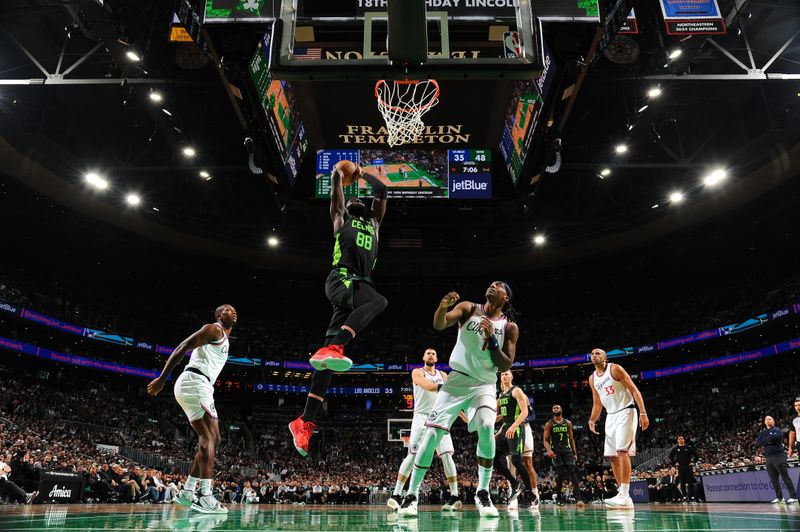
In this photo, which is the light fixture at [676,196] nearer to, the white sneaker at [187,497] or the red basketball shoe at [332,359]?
the red basketball shoe at [332,359]

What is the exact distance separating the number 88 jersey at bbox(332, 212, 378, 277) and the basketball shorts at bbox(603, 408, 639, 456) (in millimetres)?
4798

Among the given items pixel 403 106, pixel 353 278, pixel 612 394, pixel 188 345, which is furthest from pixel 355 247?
pixel 403 106

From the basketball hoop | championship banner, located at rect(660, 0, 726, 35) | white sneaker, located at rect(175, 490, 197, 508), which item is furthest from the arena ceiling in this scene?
white sneaker, located at rect(175, 490, 197, 508)

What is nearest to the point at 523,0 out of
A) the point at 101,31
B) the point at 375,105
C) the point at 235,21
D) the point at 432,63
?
the point at 432,63

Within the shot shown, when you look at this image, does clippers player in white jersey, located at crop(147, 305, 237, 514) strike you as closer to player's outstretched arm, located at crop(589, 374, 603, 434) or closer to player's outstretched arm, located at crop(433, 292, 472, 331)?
player's outstretched arm, located at crop(433, 292, 472, 331)

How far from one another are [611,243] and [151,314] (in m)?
27.4

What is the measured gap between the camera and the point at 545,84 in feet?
31.6

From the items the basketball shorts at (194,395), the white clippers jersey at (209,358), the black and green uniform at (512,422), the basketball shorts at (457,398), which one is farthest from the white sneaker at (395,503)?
the black and green uniform at (512,422)

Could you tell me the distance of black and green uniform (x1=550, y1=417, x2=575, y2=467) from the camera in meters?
11.3

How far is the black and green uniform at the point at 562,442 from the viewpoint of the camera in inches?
444

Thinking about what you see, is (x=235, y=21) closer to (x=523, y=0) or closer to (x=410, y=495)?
(x=523, y=0)

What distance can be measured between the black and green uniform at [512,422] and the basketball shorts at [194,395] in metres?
5.58

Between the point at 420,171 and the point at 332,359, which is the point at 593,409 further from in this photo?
the point at 420,171

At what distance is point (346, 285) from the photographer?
552cm
